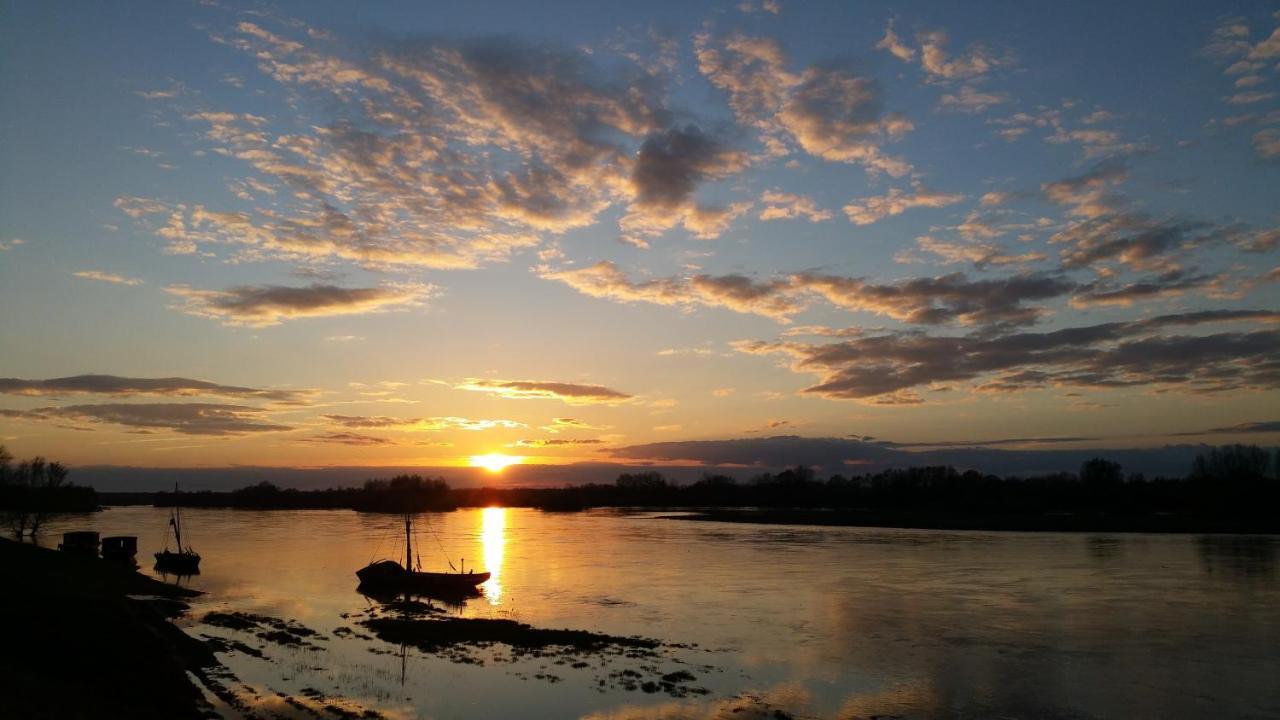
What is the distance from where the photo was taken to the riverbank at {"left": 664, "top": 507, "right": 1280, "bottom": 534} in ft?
326

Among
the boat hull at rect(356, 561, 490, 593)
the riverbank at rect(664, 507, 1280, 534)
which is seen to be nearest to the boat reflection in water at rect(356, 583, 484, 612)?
the boat hull at rect(356, 561, 490, 593)

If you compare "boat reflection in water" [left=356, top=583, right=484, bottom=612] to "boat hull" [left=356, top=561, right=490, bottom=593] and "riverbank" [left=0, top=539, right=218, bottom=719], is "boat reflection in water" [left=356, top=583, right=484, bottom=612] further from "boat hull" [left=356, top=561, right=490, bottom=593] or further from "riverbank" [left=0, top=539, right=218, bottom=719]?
"riverbank" [left=0, top=539, right=218, bottom=719]

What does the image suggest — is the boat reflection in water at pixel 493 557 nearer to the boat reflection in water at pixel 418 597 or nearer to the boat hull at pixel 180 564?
the boat reflection in water at pixel 418 597

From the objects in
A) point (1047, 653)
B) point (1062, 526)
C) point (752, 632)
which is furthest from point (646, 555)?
point (1062, 526)

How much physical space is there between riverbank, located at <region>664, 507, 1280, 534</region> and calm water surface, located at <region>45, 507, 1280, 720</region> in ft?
69.3

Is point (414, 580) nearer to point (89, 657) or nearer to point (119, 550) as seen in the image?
point (119, 550)

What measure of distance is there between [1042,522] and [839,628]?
89.3 metres

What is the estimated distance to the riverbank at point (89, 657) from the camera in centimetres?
1970

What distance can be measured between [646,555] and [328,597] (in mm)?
32929

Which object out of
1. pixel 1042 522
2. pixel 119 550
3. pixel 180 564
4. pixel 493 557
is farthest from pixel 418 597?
pixel 1042 522

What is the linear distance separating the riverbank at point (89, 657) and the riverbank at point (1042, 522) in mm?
99868

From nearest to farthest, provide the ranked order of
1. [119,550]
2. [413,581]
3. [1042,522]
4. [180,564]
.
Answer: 1. [413,581]
2. [180,564]
3. [119,550]
4. [1042,522]

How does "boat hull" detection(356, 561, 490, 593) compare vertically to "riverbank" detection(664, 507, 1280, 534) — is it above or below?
above

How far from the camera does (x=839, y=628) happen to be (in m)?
36.5
